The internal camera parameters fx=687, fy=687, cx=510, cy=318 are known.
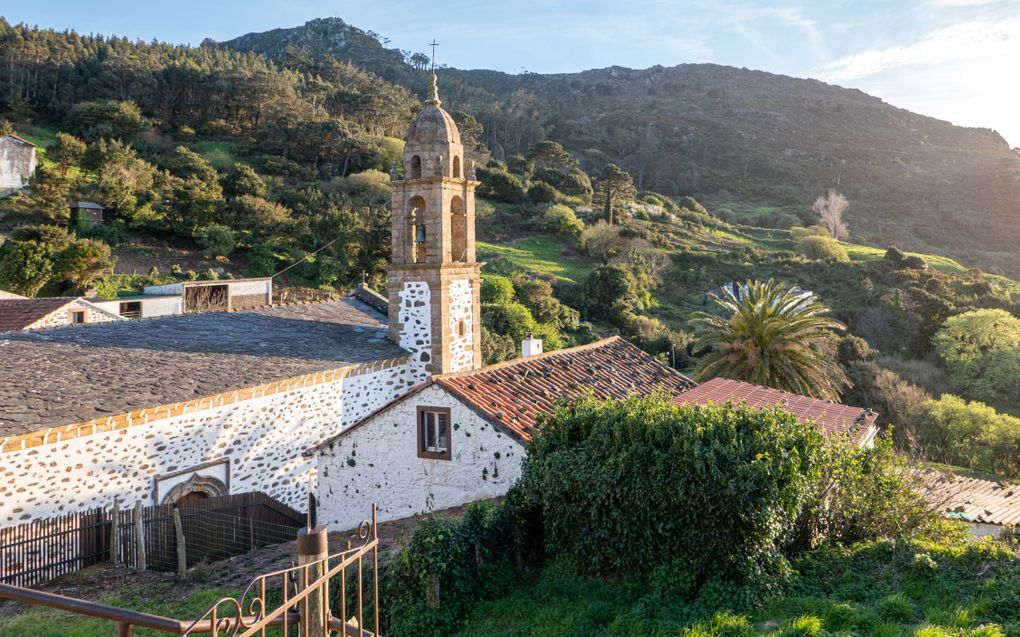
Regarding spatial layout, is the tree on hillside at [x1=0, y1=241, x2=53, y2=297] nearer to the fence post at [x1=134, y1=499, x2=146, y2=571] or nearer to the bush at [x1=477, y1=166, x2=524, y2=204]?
the fence post at [x1=134, y1=499, x2=146, y2=571]

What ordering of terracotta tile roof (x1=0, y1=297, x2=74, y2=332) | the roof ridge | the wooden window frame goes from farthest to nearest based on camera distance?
terracotta tile roof (x1=0, y1=297, x2=74, y2=332) < the roof ridge < the wooden window frame

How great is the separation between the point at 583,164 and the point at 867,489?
3141 inches

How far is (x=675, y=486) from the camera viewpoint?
7445 millimetres

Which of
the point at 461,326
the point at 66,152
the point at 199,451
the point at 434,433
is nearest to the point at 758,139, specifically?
the point at 66,152

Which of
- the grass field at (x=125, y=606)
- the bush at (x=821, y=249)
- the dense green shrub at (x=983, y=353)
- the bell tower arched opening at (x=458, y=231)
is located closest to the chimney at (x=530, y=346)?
the bell tower arched opening at (x=458, y=231)

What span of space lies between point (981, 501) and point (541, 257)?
32587mm

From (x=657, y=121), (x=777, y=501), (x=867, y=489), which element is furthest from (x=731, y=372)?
(x=657, y=121)

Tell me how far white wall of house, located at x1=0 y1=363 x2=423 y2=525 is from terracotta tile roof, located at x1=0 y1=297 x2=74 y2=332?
1013 centimetres

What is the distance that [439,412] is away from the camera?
11.1 m

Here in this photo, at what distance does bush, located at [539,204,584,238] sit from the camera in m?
49.5

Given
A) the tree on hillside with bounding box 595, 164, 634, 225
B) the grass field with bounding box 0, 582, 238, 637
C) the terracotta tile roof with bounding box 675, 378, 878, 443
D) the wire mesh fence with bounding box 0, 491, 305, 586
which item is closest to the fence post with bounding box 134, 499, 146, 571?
the wire mesh fence with bounding box 0, 491, 305, 586

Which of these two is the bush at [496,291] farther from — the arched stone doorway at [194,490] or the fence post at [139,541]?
the fence post at [139,541]

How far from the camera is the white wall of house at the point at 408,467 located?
10.7 metres

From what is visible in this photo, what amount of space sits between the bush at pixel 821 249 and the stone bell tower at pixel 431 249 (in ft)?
140
